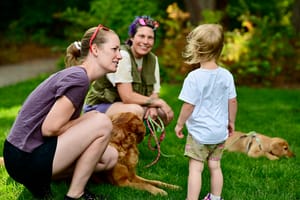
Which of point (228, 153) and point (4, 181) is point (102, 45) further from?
point (228, 153)

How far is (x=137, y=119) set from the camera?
441 centimetres

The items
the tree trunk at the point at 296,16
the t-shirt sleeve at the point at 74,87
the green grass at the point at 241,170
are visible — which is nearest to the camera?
the t-shirt sleeve at the point at 74,87

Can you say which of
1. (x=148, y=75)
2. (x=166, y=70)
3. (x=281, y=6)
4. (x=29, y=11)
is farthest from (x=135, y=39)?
(x=29, y=11)

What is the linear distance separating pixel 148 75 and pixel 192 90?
1.66 metres

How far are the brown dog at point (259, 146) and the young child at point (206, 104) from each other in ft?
5.38

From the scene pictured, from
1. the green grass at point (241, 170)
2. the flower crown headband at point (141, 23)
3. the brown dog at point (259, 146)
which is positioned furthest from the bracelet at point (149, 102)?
the brown dog at point (259, 146)

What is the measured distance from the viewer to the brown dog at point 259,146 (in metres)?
5.31

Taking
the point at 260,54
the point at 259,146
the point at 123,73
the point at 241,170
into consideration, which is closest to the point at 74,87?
the point at 123,73

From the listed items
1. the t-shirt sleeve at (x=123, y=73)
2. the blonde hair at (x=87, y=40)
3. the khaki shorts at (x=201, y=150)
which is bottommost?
the khaki shorts at (x=201, y=150)

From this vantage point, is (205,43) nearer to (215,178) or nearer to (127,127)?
(215,178)

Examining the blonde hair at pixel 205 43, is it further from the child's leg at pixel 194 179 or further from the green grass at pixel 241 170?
the green grass at pixel 241 170

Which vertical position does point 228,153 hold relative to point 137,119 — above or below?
below

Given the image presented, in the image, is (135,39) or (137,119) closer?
(137,119)

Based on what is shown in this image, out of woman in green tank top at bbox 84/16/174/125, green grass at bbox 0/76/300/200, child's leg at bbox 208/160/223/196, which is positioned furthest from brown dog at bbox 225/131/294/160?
child's leg at bbox 208/160/223/196
